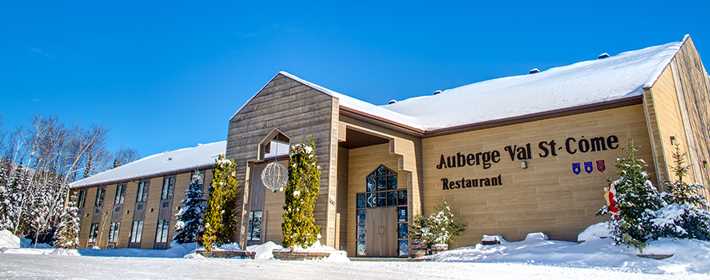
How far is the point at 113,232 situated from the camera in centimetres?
2609

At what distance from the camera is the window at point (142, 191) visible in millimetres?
25125

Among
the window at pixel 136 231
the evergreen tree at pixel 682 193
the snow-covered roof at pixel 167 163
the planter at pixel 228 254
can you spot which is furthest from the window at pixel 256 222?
the evergreen tree at pixel 682 193

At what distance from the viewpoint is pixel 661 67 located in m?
12.2

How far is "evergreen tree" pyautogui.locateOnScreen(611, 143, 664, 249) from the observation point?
9156 millimetres

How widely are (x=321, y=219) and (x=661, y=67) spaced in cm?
1016

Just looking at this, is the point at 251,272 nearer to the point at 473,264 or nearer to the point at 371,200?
the point at 473,264

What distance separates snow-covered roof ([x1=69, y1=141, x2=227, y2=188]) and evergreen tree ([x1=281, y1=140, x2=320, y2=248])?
11632mm

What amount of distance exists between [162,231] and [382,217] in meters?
13.9

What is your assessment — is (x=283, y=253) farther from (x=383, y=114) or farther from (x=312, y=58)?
(x=312, y=58)

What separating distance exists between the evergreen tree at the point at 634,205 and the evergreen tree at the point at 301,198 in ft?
22.7

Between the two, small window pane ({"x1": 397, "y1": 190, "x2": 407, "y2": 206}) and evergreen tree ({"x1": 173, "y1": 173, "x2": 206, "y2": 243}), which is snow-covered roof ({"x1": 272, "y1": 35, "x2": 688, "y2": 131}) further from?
evergreen tree ({"x1": 173, "y1": 173, "x2": 206, "y2": 243})

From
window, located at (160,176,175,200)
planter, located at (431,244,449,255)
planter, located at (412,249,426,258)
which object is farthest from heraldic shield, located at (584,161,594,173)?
window, located at (160,176,175,200)

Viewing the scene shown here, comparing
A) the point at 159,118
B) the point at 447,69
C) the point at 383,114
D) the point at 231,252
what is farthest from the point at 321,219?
the point at 159,118

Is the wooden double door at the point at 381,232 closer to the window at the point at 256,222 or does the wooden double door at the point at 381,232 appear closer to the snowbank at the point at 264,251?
the snowbank at the point at 264,251
